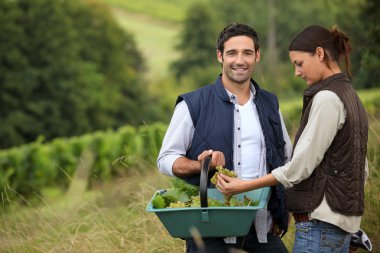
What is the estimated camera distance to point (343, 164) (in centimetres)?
313

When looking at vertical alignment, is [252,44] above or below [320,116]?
above

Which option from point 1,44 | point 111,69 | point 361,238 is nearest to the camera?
point 361,238

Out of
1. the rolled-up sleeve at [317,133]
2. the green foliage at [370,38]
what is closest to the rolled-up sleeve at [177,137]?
the rolled-up sleeve at [317,133]

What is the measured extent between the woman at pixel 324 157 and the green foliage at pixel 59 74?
4383 centimetres

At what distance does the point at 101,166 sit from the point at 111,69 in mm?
40389

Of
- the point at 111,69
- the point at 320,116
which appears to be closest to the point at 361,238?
the point at 320,116

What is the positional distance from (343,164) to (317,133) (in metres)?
0.21

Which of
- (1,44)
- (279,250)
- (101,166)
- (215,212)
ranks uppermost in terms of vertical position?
(1,44)

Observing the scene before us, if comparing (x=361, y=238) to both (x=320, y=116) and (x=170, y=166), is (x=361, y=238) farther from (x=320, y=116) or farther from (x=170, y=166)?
(x=170, y=166)

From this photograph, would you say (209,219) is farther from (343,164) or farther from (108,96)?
(108,96)

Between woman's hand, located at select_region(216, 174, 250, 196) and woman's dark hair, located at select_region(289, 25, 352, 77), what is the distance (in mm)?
717

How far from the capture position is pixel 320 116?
3.08 metres

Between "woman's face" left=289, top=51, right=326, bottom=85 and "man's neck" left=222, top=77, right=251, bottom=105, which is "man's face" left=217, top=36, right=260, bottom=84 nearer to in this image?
"man's neck" left=222, top=77, right=251, bottom=105

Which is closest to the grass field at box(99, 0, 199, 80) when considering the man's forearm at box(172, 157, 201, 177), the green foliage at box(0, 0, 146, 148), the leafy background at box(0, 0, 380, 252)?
the leafy background at box(0, 0, 380, 252)
